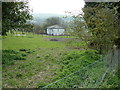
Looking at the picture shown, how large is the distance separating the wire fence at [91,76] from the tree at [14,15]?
13.5 ft

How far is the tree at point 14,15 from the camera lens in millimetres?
6754

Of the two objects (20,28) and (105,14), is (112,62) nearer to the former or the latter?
(105,14)

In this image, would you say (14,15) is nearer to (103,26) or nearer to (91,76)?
(103,26)

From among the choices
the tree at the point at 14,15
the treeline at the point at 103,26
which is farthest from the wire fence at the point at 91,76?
the tree at the point at 14,15

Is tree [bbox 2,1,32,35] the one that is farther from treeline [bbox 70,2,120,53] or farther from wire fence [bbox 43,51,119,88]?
wire fence [bbox 43,51,119,88]

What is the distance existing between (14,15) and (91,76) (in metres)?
5.53

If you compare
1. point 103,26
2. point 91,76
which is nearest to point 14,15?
point 103,26

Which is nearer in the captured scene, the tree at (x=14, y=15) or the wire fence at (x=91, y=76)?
the wire fence at (x=91, y=76)

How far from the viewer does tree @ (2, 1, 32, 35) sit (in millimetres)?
6754

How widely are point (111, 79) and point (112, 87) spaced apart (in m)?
0.54

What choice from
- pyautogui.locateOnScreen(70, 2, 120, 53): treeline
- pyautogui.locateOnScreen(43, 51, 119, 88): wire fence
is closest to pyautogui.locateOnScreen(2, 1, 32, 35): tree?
pyautogui.locateOnScreen(70, 2, 120, 53): treeline

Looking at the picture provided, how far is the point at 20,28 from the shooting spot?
820 cm

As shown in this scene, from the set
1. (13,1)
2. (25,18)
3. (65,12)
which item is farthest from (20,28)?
(65,12)

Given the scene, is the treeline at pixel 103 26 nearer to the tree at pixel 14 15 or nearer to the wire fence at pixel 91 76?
the wire fence at pixel 91 76
